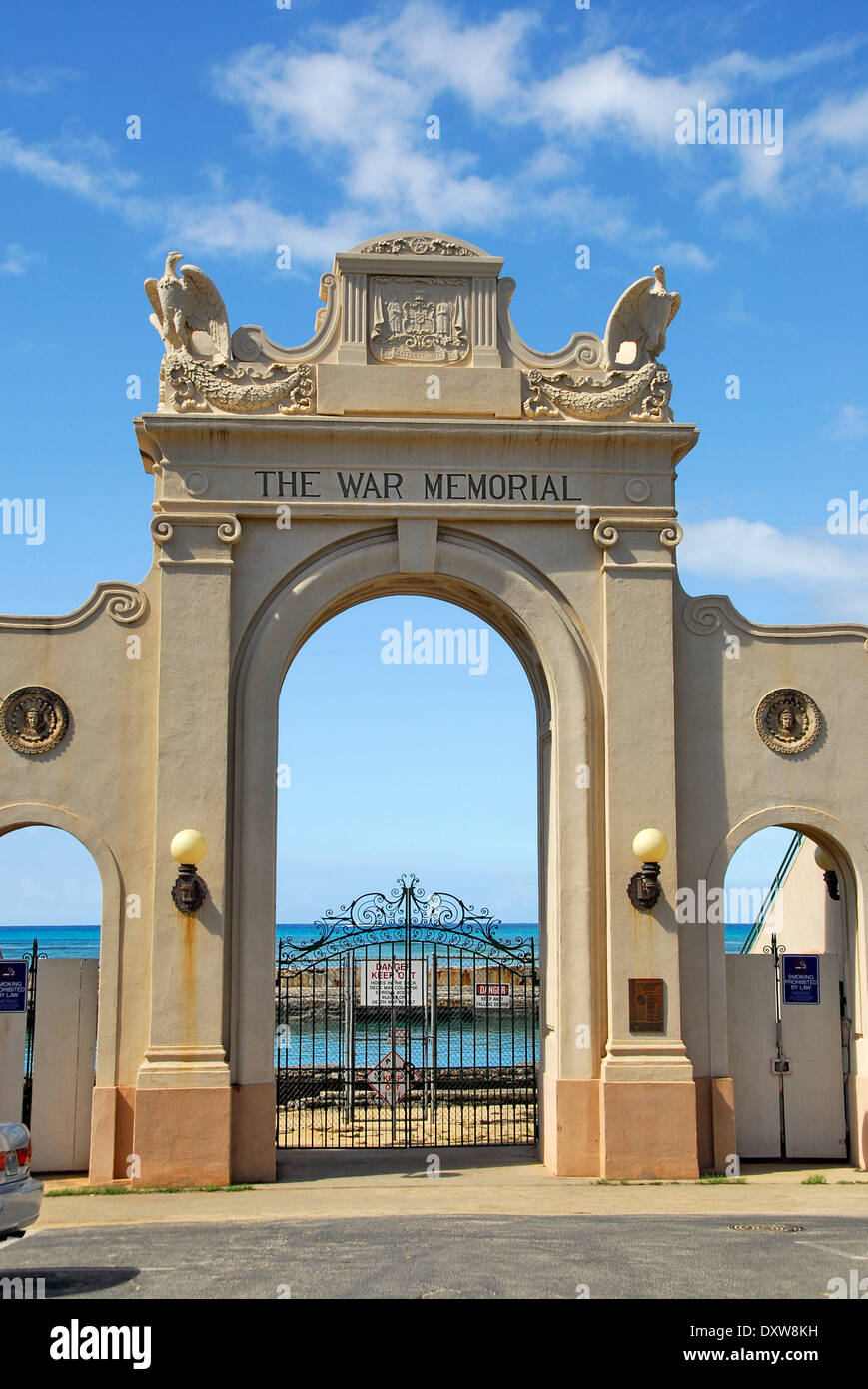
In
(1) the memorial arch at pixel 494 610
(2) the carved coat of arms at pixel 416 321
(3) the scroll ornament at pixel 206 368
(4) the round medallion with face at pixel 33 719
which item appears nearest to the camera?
(1) the memorial arch at pixel 494 610

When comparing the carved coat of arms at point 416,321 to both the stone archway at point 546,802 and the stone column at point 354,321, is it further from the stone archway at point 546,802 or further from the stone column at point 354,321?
the stone archway at point 546,802

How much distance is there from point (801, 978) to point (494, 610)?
5.24 m

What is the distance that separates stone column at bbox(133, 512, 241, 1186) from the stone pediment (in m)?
1.56

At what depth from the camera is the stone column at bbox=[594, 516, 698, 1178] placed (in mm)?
14305

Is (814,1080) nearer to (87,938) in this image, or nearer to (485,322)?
(485,322)

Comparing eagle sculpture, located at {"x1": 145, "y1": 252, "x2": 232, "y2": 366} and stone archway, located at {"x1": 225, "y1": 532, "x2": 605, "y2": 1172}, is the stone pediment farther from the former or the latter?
stone archway, located at {"x1": 225, "y1": 532, "x2": 605, "y2": 1172}

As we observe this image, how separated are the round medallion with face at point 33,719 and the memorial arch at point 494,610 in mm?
32

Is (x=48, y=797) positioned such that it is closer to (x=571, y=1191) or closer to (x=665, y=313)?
(x=571, y=1191)

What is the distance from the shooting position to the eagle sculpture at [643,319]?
51.5 feet

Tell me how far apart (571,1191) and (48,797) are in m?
6.42

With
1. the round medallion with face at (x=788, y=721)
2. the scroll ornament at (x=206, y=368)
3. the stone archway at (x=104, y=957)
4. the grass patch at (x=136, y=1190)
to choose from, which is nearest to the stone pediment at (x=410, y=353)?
the scroll ornament at (x=206, y=368)

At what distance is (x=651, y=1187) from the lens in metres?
13.9

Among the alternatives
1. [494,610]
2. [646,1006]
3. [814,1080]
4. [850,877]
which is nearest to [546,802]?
[494,610]
